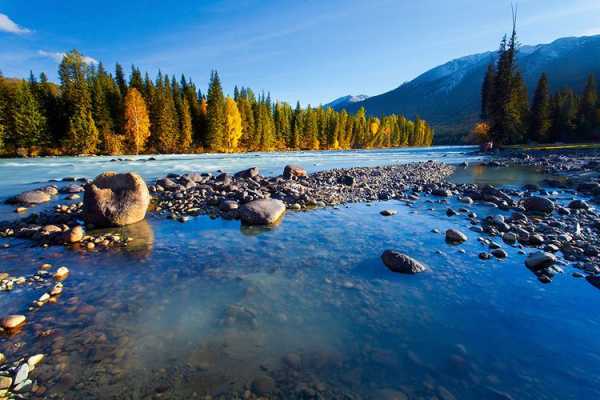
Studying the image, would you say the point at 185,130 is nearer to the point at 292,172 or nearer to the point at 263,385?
the point at 292,172

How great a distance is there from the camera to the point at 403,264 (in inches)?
228

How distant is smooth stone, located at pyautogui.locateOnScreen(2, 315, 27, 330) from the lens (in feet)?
12.6

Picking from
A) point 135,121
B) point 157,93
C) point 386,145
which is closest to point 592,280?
point 135,121

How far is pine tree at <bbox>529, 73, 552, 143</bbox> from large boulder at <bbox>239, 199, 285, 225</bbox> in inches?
2583

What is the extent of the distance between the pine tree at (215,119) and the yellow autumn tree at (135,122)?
11429 millimetres

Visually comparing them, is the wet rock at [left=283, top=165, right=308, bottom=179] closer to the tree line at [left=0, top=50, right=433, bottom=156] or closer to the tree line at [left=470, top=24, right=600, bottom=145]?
the tree line at [left=0, top=50, right=433, bottom=156]

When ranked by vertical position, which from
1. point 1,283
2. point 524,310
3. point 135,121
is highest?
point 135,121

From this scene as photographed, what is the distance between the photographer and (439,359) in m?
3.39

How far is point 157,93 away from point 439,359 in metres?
60.2

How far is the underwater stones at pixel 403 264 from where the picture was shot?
18.8 feet

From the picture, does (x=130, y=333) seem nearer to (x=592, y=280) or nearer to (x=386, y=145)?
(x=592, y=280)

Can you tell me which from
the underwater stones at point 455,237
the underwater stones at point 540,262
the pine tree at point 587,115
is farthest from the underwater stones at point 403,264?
the pine tree at point 587,115

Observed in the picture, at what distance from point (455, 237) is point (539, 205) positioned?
5572mm

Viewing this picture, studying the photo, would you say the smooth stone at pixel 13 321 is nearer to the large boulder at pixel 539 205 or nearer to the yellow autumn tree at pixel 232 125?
the large boulder at pixel 539 205
